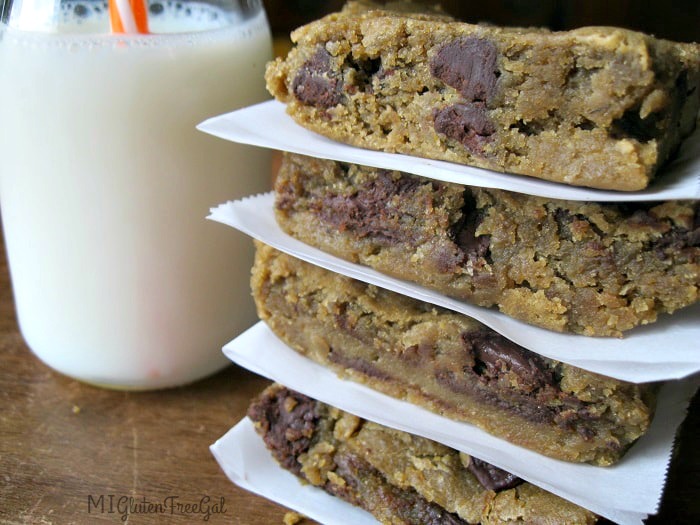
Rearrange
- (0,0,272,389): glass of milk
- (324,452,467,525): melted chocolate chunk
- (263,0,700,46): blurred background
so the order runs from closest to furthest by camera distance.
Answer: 1. (324,452,467,525): melted chocolate chunk
2. (0,0,272,389): glass of milk
3. (263,0,700,46): blurred background

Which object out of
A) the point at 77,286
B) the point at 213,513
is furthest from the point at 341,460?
the point at 77,286

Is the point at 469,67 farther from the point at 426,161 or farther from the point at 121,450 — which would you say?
the point at 121,450

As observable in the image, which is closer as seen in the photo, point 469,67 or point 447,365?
point 469,67

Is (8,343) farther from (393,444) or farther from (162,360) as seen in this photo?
(393,444)

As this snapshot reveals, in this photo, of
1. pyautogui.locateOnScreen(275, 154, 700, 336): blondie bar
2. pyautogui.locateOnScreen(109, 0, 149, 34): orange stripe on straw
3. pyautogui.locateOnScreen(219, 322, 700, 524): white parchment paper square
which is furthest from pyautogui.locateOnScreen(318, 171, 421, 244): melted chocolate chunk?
pyautogui.locateOnScreen(109, 0, 149, 34): orange stripe on straw

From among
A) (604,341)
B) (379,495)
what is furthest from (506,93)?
(379,495)

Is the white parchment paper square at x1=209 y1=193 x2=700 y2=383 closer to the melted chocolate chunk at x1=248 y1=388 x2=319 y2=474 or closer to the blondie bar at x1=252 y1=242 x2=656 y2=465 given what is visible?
the blondie bar at x1=252 y1=242 x2=656 y2=465
